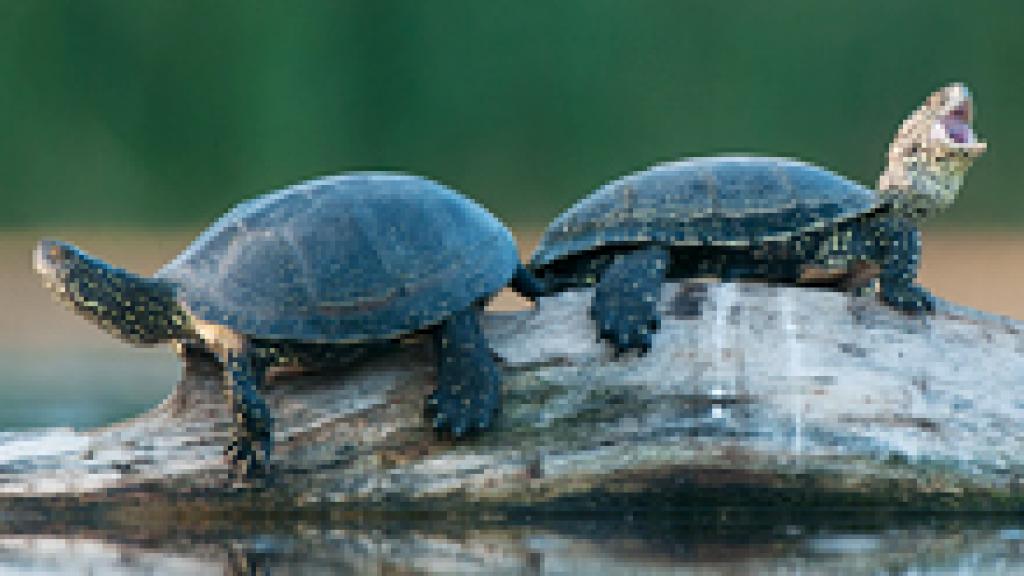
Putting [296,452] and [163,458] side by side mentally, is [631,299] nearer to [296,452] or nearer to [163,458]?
[296,452]

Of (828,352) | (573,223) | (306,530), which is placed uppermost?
(573,223)

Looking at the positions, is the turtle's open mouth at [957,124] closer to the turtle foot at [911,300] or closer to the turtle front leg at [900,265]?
Result: the turtle front leg at [900,265]

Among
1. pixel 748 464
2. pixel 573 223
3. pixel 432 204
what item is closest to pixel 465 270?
pixel 432 204

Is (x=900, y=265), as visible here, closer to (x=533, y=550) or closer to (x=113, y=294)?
(x=533, y=550)

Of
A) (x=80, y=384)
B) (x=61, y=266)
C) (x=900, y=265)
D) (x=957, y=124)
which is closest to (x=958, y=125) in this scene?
(x=957, y=124)

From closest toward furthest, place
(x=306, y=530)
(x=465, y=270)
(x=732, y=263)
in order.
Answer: (x=306, y=530), (x=465, y=270), (x=732, y=263)
